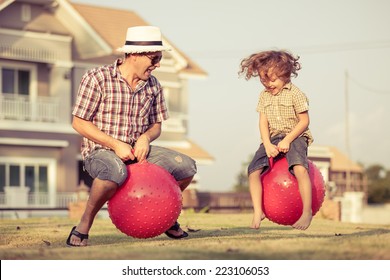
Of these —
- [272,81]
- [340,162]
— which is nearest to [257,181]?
[272,81]

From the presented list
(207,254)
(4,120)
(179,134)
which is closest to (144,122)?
(207,254)

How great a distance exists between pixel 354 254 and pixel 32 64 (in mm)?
33152

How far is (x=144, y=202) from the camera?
9812 mm

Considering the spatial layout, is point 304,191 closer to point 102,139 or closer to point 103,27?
point 102,139

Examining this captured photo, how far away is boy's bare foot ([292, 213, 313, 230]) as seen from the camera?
10.5m

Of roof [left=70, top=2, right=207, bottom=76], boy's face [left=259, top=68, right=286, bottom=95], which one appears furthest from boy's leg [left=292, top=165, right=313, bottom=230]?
roof [left=70, top=2, right=207, bottom=76]

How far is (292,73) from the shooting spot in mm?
11148

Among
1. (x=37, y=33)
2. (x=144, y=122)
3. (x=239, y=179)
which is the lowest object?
(x=239, y=179)

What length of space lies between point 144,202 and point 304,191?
6.01 feet

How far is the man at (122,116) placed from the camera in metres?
10.1

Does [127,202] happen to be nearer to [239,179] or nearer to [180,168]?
[180,168]

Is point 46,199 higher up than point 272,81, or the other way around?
point 272,81

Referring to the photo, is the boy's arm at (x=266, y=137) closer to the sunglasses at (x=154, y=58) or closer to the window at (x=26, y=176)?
the sunglasses at (x=154, y=58)

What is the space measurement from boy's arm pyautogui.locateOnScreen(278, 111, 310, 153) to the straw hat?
1.64 metres
